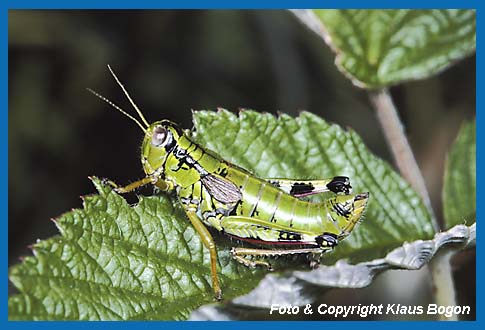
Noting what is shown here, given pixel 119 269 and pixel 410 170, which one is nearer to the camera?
pixel 119 269

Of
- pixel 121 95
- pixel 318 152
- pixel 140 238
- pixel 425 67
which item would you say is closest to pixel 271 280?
pixel 140 238

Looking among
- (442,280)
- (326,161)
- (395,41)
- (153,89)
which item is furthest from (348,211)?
(153,89)

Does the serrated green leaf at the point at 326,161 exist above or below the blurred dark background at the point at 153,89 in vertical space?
below

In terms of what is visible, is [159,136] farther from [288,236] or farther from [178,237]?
[288,236]

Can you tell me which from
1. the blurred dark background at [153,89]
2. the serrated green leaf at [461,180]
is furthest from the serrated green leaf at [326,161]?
the blurred dark background at [153,89]

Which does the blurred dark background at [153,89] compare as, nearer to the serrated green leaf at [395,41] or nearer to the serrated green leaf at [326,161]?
the serrated green leaf at [395,41]

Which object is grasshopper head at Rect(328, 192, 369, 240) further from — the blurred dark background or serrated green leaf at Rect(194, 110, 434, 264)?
the blurred dark background
